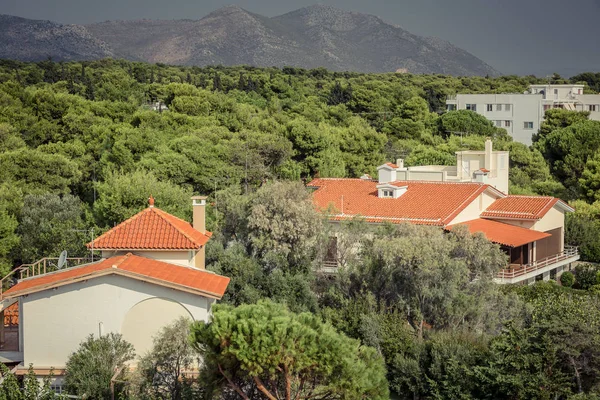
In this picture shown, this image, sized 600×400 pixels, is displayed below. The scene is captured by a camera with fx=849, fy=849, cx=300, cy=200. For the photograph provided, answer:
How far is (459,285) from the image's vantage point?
23.8 meters

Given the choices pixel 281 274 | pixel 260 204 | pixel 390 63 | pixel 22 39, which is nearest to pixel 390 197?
pixel 260 204

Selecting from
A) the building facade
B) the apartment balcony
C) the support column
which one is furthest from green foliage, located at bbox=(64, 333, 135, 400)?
the apartment balcony

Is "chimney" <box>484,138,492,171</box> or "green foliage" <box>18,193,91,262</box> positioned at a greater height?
"chimney" <box>484,138,492,171</box>

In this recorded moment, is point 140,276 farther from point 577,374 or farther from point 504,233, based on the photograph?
point 504,233

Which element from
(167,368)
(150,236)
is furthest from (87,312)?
(150,236)

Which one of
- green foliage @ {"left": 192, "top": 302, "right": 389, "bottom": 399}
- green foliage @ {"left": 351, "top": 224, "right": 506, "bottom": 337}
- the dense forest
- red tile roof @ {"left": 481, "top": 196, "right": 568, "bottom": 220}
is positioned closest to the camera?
green foliage @ {"left": 192, "top": 302, "right": 389, "bottom": 399}

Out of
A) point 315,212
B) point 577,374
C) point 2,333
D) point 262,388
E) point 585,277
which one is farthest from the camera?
point 585,277

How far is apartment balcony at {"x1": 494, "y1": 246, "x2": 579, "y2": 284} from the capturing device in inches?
1219

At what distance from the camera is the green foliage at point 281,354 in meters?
14.1

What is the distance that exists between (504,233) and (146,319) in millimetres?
18029

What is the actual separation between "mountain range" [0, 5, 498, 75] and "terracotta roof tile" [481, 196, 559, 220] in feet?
256

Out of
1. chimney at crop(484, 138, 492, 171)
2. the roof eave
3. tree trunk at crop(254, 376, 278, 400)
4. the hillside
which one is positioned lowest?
tree trunk at crop(254, 376, 278, 400)

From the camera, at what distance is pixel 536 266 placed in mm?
32938

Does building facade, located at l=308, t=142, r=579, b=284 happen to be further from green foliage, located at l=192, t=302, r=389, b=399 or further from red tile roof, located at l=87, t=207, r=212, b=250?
green foliage, located at l=192, t=302, r=389, b=399
